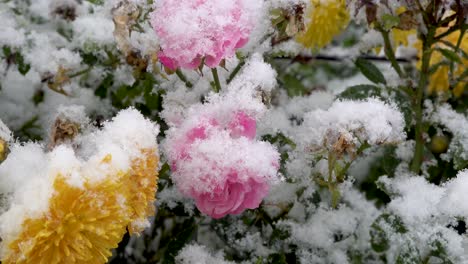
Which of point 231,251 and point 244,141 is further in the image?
point 231,251

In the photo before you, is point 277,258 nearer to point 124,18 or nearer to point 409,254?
point 409,254

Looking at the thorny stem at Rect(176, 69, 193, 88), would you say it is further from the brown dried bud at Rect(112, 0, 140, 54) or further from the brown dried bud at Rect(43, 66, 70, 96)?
the brown dried bud at Rect(43, 66, 70, 96)

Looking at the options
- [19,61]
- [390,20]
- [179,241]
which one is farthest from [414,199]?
[19,61]

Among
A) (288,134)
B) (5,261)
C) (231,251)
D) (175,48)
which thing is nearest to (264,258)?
(231,251)

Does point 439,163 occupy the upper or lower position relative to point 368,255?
upper

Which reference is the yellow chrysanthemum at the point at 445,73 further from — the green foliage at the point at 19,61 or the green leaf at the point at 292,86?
the green foliage at the point at 19,61

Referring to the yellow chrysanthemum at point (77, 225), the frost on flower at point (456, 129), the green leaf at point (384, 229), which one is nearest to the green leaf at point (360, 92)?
the frost on flower at point (456, 129)

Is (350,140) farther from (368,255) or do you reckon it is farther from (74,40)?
(74,40)
